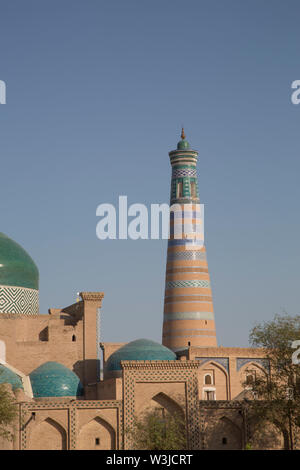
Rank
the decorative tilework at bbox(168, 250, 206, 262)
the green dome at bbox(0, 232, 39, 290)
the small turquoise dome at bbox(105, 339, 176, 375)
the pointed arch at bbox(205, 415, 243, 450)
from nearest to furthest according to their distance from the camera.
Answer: the pointed arch at bbox(205, 415, 243, 450) → the small turquoise dome at bbox(105, 339, 176, 375) → the green dome at bbox(0, 232, 39, 290) → the decorative tilework at bbox(168, 250, 206, 262)

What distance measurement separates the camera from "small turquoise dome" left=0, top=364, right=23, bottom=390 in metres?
32.4

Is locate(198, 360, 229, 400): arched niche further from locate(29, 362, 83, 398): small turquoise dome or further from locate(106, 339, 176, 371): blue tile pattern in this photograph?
locate(29, 362, 83, 398): small turquoise dome

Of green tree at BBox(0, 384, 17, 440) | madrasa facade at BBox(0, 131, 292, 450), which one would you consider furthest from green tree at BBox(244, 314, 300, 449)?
green tree at BBox(0, 384, 17, 440)

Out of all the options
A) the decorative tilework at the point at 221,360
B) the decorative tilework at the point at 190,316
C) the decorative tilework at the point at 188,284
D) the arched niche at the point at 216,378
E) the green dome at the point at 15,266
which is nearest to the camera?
the arched niche at the point at 216,378

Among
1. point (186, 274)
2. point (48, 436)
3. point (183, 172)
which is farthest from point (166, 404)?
point (183, 172)

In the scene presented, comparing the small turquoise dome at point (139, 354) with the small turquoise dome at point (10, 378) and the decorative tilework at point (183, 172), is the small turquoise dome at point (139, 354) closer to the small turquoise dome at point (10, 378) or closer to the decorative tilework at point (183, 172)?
the small turquoise dome at point (10, 378)

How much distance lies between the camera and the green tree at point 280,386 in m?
30.6

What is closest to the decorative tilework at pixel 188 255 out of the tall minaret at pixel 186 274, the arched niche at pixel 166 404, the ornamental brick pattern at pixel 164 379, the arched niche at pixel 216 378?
the tall minaret at pixel 186 274

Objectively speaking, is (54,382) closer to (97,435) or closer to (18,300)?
(97,435)

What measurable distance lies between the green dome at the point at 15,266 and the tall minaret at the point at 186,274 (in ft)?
18.8

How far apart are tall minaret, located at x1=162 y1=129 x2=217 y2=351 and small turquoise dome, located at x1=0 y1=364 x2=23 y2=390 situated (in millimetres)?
9214

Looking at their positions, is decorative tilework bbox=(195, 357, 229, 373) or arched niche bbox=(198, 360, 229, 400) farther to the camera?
decorative tilework bbox=(195, 357, 229, 373)

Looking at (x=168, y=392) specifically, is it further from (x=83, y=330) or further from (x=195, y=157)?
(x=195, y=157)
